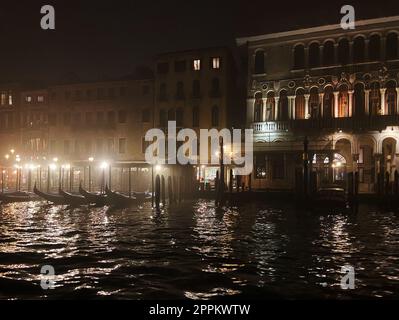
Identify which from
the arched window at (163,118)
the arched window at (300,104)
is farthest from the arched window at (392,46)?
the arched window at (163,118)

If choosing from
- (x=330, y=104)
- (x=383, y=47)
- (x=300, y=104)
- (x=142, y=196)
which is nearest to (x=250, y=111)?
(x=300, y=104)

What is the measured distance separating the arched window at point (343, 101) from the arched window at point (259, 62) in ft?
18.3

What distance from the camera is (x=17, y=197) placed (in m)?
32.0

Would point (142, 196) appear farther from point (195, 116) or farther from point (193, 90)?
point (193, 90)

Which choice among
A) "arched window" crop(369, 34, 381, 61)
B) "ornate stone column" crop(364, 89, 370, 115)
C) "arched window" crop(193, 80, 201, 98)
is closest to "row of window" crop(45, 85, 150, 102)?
"arched window" crop(193, 80, 201, 98)

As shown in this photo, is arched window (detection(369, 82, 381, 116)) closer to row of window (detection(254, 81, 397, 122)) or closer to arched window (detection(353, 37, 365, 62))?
row of window (detection(254, 81, 397, 122))

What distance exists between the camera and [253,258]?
1170 centimetres

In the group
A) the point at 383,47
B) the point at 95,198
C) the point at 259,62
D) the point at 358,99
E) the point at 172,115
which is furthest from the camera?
the point at 172,115

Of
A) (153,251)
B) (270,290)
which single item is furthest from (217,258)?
(270,290)

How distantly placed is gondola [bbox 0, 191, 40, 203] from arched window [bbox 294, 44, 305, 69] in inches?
788

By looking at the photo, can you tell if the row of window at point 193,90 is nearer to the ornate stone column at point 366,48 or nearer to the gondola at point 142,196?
the gondola at point 142,196

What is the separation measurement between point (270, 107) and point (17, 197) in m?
18.3

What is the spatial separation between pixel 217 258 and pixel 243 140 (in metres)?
21.0

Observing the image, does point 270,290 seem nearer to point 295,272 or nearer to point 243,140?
point 295,272
